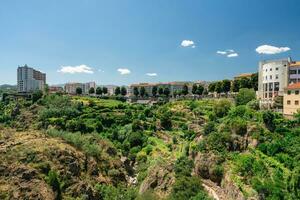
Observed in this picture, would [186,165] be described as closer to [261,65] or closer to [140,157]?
[140,157]

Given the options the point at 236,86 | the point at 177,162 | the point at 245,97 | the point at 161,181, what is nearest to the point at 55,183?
the point at 161,181

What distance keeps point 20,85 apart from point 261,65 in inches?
5683

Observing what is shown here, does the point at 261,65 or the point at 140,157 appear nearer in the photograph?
the point at 140,157

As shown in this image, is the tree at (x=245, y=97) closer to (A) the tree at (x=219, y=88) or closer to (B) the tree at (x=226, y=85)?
(B) the tree at (x=226, y=85)

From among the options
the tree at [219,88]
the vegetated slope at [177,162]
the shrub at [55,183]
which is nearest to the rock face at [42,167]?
the vegetated slope at [177,162]

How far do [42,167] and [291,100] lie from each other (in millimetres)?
39912

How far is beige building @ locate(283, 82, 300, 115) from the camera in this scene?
44.5m

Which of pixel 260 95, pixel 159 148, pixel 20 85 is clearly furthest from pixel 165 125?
pixel 20 85

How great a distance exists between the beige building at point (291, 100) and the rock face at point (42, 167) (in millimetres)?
29526

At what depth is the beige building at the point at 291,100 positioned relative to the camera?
44469 millimetres

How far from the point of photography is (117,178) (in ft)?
143

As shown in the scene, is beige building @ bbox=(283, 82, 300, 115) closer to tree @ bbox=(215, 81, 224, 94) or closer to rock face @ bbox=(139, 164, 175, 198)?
rock face @ bbox=(139, 164, 175, 198)

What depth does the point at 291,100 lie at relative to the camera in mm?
45594

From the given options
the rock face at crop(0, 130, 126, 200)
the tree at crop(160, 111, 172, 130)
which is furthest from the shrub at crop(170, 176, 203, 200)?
the tree at crop(160, 111, 172, 130)
